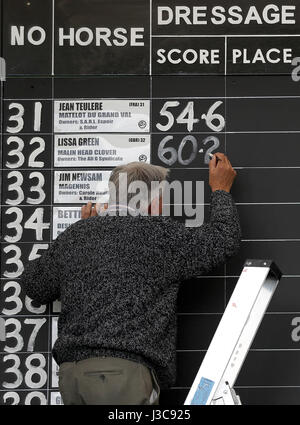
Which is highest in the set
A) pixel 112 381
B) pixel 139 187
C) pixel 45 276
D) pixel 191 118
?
pixel 191 118

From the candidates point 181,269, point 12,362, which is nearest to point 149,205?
point 181,269

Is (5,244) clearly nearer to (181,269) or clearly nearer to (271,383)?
(181,269)

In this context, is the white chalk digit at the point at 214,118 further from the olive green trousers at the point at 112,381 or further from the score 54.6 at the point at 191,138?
the olive green trousers at the point at 112,381

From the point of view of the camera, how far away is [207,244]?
14.1 ft

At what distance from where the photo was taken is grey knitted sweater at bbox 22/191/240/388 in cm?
407

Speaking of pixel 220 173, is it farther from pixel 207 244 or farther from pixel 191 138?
pixel 207 244

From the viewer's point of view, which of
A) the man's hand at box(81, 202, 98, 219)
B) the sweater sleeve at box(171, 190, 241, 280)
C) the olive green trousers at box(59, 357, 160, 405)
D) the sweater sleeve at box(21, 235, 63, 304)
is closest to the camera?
the olive green trousers at box(59, 357, 160, 405)

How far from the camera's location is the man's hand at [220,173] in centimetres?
466

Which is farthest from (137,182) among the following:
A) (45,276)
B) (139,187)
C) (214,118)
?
(214,118)

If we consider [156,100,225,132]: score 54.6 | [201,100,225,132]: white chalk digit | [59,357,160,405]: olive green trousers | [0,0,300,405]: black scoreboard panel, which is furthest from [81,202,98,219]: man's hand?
[59,357,160,405]: olive green trousers

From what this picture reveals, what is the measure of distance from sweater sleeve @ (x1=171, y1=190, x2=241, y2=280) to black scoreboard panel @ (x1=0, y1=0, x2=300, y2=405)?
0.48m

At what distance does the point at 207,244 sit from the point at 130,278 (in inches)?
16.9

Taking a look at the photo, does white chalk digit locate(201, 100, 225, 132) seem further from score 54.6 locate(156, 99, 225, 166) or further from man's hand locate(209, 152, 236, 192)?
man's hand locate(209, 152, 236, 192)

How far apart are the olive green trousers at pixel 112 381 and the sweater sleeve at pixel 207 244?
0.53 m
